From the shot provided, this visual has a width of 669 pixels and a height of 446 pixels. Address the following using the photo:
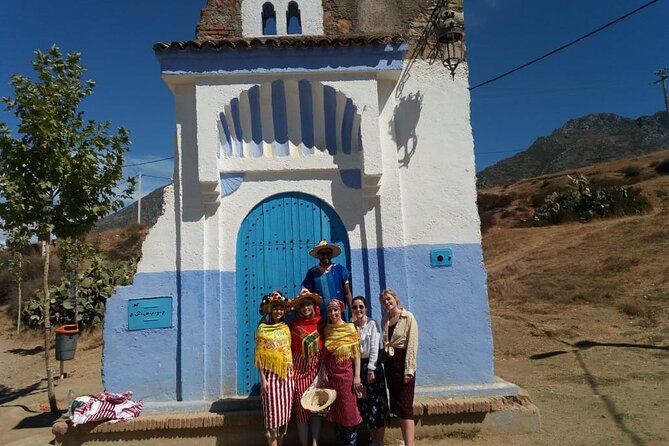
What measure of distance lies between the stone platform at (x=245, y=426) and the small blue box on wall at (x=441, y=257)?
4.91 feet

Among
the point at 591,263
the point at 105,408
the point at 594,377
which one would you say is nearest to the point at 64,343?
the point at 105,408

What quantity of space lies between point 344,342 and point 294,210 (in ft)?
6.13

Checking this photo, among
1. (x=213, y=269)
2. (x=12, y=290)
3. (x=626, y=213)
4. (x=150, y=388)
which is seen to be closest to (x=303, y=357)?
(x=213, y=269)

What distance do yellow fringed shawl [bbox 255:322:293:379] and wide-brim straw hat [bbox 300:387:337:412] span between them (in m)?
0.29

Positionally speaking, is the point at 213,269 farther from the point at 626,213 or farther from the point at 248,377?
the point at 626,213

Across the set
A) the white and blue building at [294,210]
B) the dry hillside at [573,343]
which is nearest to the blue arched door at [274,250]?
the white and blue building at [294,210]

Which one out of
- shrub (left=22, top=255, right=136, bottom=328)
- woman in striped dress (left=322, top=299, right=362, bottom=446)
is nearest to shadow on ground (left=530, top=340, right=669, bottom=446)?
woman in striped dress (left=322, top=299, right=362, bottom=446)

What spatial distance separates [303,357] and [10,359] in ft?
37.3

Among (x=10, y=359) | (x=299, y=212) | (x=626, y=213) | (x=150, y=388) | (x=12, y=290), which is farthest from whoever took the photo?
(x=626, y=213)

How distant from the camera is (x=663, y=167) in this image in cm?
3166

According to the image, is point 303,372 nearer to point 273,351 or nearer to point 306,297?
point 273,351

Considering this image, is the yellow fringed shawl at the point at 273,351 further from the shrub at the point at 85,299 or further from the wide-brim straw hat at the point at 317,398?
the shrub at the point at 85,299

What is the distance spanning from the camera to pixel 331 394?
15.1 feet

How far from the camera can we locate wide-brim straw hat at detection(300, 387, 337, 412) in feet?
15.0
